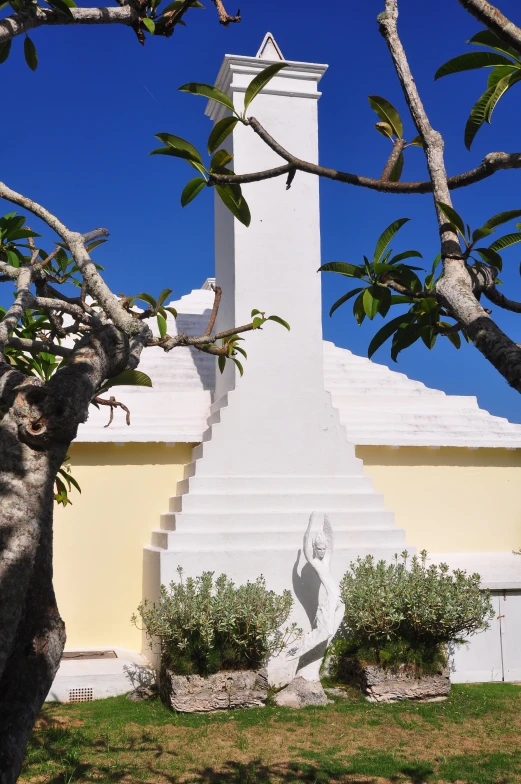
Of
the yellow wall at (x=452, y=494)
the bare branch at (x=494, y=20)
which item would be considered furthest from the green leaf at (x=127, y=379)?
the yellow wall at (x=452, y=494)

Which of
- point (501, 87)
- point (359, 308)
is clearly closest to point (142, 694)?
point (359, 308)

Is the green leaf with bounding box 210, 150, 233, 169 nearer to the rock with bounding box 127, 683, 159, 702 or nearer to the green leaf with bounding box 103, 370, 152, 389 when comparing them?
the green leaf with bounding box 103, 370, 152, 389

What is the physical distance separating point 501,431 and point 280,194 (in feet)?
14.6

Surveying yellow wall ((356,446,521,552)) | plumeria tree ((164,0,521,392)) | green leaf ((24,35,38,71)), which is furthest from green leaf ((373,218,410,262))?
yellow wall ((356,446,521,552))

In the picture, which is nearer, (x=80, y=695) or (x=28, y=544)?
(x=28, y=544)

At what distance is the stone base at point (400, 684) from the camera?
25.8ft

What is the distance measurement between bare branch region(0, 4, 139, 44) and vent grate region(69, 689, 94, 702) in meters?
6.80

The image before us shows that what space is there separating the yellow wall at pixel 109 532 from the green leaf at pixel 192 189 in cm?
694

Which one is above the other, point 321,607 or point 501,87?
point 501,87

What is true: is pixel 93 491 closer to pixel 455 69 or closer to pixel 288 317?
pixel 288 317

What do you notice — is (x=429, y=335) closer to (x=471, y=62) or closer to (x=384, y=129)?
(x=384, y=129)

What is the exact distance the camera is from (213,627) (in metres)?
7.54

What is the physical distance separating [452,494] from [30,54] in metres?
8.35

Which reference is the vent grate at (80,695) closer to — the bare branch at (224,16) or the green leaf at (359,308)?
the green leaf at (359,308)
